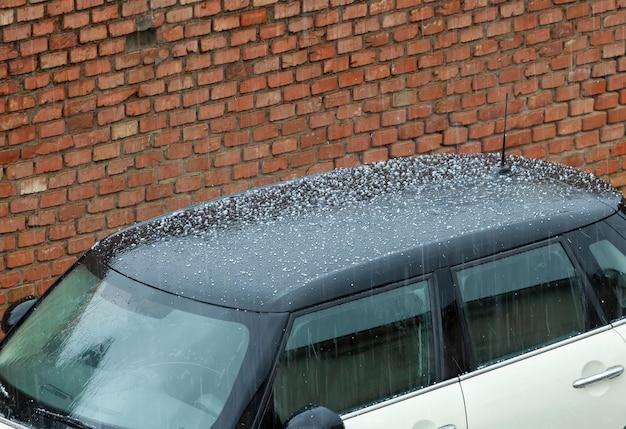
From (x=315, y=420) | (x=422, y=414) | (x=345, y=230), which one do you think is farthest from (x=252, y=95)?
(x=315, y=420)

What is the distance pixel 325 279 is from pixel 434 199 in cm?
84

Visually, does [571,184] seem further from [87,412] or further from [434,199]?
[87,412]

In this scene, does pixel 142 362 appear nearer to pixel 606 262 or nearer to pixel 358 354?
pixel 358 354

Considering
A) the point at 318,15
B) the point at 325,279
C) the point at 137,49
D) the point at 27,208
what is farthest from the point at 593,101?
the point at 325,279

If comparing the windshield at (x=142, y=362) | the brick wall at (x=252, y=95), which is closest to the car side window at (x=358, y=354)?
the windshield at (x=142, y=362)

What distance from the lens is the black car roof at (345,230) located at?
5332 mm

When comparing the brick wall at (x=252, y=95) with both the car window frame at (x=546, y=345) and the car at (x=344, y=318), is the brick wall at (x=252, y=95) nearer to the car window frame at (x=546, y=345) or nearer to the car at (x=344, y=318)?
the car at (x=344, y=318)

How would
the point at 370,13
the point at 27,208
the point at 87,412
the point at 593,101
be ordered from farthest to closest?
1. the point at 593,101
2. the point at 370,13
3. the point at 27,208
4. the point at 87,412

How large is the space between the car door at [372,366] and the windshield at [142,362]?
0.44ft

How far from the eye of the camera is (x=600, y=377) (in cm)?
569

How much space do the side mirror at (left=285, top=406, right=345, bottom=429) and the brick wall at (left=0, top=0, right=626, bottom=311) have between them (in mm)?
3562

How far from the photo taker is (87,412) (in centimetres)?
526

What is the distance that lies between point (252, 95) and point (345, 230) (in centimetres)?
307

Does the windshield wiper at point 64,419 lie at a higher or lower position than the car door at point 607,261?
lower
